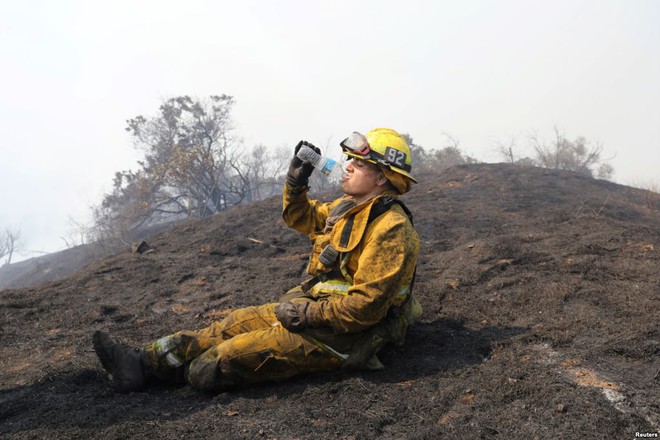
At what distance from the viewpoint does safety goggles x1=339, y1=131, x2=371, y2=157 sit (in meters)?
2.92

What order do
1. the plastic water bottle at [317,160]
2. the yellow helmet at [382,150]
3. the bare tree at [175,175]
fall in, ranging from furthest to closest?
1. the bare tree at [175,175]
2. the plastic water bottle at [317,160]
3. the yellow helmet at [382,150]

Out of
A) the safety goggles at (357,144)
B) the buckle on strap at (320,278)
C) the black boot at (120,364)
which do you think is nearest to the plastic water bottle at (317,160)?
the safety goggles at (357,144)

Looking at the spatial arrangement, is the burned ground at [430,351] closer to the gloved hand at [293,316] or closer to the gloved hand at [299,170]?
the gloved hand at [293,316]

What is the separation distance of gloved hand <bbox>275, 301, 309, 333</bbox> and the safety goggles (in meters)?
0.99

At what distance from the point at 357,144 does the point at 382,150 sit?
0.53 ft

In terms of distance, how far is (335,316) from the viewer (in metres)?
2.63

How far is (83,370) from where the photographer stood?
3.25 metres

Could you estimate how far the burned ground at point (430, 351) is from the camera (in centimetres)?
227

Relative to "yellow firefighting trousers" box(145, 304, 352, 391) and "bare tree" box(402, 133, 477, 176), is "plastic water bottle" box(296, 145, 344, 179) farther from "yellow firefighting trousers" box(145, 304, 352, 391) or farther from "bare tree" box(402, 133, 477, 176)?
"bare tree" box(402, 133, 477, 176)

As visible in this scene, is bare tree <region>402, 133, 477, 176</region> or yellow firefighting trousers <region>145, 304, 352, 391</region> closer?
yellow firefighting trousers <region>145, 304, 352, 391</region>

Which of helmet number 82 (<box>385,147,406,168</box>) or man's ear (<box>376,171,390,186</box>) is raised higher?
helmet number 82 (<box>385,147,406,168</box>)

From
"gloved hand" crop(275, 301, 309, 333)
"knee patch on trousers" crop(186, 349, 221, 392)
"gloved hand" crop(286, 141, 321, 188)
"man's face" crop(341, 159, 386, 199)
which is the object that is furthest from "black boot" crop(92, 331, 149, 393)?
"man's face" crop(341, 159, 386, 199)

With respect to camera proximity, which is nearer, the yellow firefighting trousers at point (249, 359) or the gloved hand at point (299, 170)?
the yellow firefighting trousers at point (249, 359)

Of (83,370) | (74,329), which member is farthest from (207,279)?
(83,370)
